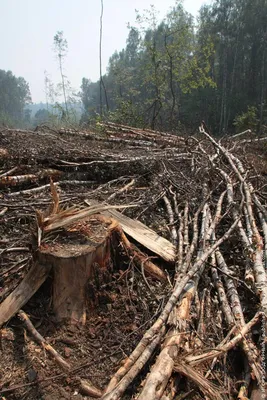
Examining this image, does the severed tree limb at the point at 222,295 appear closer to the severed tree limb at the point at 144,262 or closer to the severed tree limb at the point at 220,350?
the severed tree limb at the point at 220,350

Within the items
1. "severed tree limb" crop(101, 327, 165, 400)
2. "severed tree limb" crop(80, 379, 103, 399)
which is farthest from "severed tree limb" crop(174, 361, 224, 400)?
"severed tree limb" crop(80, 379, 103, 399)

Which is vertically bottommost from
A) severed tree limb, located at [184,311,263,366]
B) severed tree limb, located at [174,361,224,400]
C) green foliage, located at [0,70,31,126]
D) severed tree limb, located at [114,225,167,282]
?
severed tree limb, located at [174,361,224,400]

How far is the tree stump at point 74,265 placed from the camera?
2074mm

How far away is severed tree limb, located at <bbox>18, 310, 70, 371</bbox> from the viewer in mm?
1751

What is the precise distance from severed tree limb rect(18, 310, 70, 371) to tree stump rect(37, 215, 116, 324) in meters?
0.20

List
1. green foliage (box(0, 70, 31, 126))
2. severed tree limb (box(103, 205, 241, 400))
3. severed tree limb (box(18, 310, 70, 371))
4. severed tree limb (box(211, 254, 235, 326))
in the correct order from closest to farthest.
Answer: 1. severed tree limb (box(103, 205, 241, 400))
2. severed tree limb (box(18, 310, 70, 371))
3. severed tree limb (box(211, 254, 235, 326))
4. green foliage (box(0, 70, 31, 126))

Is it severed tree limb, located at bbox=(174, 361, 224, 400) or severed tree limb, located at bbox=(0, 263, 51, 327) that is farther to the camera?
severed tree limb, located at bbox=(0, 263, 51, 327)

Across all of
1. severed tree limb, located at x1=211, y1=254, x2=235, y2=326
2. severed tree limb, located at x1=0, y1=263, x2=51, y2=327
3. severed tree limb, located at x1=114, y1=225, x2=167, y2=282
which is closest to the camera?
severed tree limb, located at x1=211, y1=254, x2=235, y2=326

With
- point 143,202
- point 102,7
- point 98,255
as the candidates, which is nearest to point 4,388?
point 98,255

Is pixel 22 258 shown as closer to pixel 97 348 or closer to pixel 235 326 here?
pixel 97 348

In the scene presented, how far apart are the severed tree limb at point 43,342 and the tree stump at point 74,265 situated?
0.65 feet

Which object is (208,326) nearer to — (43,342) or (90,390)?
(90,390)

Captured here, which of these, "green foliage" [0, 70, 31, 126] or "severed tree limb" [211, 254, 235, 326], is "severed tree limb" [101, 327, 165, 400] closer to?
"severed tree limb" [211, 254, 235, 326]

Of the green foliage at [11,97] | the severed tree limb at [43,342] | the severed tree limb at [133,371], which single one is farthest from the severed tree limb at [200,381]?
the green foliage at [11,97]
